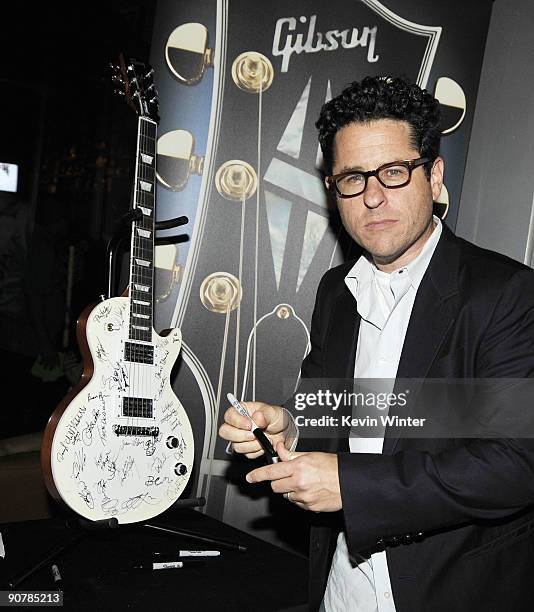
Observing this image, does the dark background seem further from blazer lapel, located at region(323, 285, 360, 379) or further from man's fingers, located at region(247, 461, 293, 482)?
man's fingers, located at region(247, 461, 293, 482)

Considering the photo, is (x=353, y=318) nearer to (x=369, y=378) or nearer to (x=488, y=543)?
(x=369, y=378)

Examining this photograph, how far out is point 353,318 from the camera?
187 cm

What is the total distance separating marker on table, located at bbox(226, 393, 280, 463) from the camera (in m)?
1.52

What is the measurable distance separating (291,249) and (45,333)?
2.41 m

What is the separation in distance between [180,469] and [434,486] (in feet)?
3.67

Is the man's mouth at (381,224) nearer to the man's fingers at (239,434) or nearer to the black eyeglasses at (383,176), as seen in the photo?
the black eyeglasses at (383,176)

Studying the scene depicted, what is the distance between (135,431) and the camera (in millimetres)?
→ 2178

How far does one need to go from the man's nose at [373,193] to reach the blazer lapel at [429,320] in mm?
193

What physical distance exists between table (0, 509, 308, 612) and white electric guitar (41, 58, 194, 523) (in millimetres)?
104

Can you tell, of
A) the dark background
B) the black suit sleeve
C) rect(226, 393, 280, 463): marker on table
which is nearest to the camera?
the black suit sleeve

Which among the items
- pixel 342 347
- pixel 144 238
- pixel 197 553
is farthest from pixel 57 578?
pixel 144 238

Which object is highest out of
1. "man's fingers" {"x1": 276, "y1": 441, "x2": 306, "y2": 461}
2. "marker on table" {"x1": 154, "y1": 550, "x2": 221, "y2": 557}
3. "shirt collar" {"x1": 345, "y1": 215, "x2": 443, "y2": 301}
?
"shirt collar" {"x1": 345, "y1": 215, "x2": 443, "y2": 301}

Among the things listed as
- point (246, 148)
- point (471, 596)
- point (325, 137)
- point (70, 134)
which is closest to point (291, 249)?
point (246, 148)
